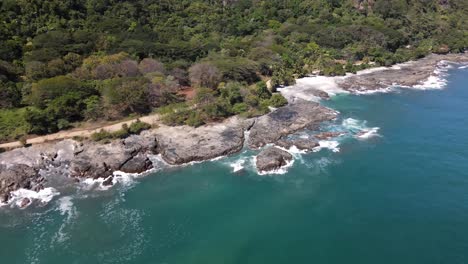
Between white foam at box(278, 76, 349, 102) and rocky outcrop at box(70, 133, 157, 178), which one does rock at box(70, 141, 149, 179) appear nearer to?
rocky outcrop at box(70, 133, 157, 178)

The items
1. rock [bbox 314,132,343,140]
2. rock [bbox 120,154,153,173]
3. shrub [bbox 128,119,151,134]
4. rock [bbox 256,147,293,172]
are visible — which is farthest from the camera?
rock [bbox 314,132,343,140]

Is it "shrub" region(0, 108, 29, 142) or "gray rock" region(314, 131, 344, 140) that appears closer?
"shrub" region(0, 108, 29, 142)

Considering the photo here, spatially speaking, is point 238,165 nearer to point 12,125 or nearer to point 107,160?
point 107,160

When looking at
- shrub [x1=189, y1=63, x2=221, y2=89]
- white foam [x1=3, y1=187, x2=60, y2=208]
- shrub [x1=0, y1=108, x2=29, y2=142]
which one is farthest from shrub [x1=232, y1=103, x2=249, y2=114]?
shrub [x1=0, y1=108, x2=29, y2=142]

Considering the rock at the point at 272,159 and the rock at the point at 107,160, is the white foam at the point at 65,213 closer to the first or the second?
the rock at the point at 107,160

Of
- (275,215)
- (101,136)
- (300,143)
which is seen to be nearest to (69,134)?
(101,136)

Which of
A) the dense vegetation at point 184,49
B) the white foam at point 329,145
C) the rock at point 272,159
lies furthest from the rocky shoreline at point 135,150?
the white foam at point 329,145

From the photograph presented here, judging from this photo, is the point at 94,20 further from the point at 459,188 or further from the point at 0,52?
the point at 459,188
